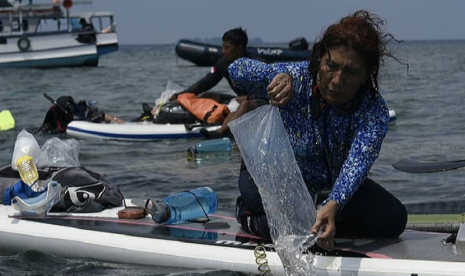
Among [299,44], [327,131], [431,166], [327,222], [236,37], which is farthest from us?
[299,44]

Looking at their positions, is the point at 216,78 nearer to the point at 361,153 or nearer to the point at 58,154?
the point at 58,154

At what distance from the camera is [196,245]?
4.55 m

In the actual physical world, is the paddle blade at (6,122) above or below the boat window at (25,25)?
above

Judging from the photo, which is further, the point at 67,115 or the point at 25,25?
the point at 25,25

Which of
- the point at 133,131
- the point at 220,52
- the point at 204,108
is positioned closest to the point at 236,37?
the point at 204,108

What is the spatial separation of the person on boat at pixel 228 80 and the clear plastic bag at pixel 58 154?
2862 millimetres

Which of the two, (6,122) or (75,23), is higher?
(6,122)

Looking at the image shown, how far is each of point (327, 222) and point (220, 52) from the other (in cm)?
2608

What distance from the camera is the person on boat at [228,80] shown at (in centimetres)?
913

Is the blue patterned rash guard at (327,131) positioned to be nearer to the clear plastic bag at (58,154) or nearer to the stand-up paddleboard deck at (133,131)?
the clear plastic bag at (58,154)

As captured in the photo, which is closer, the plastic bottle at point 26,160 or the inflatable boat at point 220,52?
the plastic bottle at point 26,160

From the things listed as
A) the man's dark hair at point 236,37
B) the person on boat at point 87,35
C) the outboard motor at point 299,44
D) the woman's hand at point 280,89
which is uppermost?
the woman's hand at point 280,89

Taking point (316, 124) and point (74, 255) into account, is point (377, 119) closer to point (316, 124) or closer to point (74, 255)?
point (316, 124)

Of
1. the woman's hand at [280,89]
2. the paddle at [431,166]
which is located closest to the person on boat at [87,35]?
the paddle at [431,166]
